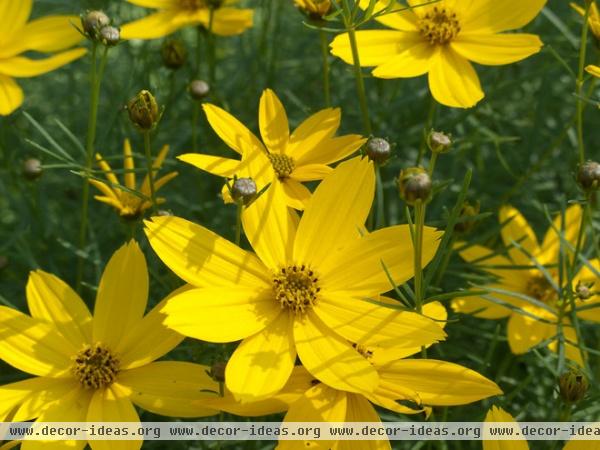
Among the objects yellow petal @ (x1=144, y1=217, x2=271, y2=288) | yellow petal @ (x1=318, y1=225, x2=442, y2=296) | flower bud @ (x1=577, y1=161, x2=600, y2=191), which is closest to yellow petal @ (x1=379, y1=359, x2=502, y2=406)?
yellow petal @ (x1=318, y1=225, x2=442, y2=296)

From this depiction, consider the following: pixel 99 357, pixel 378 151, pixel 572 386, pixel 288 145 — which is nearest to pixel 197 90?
pixel 288 145

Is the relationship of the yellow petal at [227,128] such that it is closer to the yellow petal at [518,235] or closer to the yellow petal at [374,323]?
the yellow petal at [374,323]

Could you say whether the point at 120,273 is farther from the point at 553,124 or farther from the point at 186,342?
the point at 553,124

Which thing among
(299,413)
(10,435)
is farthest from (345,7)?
(10,435)

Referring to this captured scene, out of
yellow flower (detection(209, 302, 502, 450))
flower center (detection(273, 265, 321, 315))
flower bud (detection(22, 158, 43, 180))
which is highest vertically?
flower bud (detection(22, 158, 43, 180))

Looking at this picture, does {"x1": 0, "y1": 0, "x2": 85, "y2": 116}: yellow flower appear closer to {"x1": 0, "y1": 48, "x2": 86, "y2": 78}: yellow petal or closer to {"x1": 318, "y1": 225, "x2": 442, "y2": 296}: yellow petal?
{"x1": 0, "y1": 48, "x2": 86, "y2": 78}: yellow petal

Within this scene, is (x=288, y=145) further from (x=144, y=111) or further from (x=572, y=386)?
(x=572, y=386)

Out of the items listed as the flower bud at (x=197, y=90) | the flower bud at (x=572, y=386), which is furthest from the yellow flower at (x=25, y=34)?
the flower bud at (x=572, y=386)
